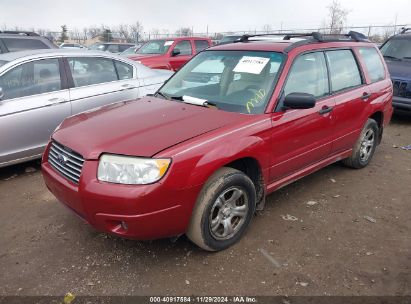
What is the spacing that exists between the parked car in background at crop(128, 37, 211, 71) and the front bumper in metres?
8.54

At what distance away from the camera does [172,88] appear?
434 centimetres

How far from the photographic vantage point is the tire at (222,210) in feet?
10.0

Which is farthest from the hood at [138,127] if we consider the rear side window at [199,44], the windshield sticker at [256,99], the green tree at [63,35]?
the green tree at [63,35]

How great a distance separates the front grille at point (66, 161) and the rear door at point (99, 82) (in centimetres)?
209

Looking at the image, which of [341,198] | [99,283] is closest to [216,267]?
[99,283]

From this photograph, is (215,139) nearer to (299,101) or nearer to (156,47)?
(299,101)

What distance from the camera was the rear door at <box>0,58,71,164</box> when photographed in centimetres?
478

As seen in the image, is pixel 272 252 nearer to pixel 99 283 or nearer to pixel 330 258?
pixel 330 258

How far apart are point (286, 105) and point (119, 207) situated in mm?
1798

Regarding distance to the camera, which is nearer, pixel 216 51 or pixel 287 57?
pixel 287 57

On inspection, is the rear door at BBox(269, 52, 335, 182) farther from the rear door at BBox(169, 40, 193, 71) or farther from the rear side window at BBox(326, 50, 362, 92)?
the rear door at BBox(169, 40, 193, 71)

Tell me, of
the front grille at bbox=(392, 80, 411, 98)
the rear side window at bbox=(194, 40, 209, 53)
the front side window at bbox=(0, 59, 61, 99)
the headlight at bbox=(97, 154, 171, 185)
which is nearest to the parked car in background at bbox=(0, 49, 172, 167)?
the front side window at bbox=(0, 59, 61, 99)

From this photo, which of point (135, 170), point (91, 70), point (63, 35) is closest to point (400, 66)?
point (91, 70)

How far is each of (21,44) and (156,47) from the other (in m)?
4.18
